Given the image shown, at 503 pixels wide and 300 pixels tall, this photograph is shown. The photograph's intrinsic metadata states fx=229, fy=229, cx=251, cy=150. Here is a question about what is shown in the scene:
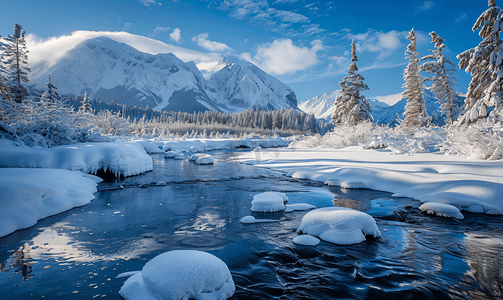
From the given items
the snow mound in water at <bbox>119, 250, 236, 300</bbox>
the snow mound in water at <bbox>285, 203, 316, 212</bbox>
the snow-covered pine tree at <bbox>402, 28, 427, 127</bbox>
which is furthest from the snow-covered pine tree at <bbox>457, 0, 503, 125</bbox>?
the snow mound in water at <bbox>119, 250, 236, 300</bbox>

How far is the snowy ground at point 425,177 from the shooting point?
6824mm

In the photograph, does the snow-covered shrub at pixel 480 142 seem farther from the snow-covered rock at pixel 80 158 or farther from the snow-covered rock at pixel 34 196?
the snow-covered rock at pixel 80 158

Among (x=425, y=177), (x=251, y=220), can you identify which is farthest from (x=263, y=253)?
(x=425, y=177)

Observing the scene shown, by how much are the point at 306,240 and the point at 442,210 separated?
4.39m

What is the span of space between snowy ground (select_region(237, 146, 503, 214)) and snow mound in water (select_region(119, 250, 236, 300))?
7.47m

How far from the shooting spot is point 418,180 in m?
8.70

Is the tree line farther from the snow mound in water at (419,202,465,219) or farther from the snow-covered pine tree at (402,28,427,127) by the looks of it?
the snow mound in water at (419,202,465,219)

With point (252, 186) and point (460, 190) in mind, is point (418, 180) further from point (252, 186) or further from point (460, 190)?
point (252, 186)

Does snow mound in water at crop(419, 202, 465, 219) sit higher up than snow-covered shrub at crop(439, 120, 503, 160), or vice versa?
snow-covered shrub at crop(439, 120, 503, 160)

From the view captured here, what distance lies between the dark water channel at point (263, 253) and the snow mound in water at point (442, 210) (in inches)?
9.4

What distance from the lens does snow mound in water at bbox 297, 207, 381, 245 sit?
508cm

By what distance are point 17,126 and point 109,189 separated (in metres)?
5.60

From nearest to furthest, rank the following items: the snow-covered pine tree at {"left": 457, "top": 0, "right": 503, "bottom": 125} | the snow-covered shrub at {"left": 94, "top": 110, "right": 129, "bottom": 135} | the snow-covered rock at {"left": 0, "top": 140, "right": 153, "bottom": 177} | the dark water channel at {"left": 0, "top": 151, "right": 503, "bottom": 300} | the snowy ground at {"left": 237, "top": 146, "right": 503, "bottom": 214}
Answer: the dark water channel at {"left": 0, "top": 151, "right": 503, "bottom": 300} < the snowy ground at {"left": 237, "top": 146, "right": 503, "bottom": 214} < the snow-covered rock at {"left": 0, "top": 140, "right": 153, "bottom": 177} < the snow-covered pine tree at {"left": 457, "top": 0, "right": 503, "bottom": 125} < the snow-covered shrub at {"left": 94, "top": 110, "right": 129, "bottom": 135}

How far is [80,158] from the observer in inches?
446
